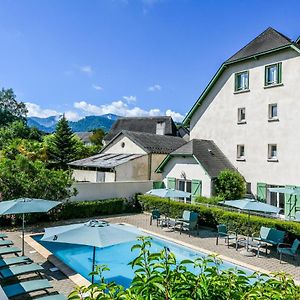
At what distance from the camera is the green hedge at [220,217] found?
14.9 m

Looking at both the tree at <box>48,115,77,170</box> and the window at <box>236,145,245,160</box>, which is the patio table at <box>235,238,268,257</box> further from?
the tree at <box>48,115,77,170</box>

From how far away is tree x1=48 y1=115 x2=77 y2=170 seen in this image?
4597cm

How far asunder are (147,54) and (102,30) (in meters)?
5.46

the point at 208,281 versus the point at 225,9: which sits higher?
the point at 225,9

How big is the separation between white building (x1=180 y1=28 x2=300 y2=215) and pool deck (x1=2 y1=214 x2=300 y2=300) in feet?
24.5

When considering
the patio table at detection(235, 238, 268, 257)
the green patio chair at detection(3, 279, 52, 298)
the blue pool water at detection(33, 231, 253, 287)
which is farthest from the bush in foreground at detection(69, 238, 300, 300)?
the patio table at detection(235, 238, 268, 257)

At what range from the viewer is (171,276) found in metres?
2.94

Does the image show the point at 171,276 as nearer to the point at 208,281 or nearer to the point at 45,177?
the point at 208,281

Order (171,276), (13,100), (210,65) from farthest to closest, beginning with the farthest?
(13,100)
(210,65)
(171,276)

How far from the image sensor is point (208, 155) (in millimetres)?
24938

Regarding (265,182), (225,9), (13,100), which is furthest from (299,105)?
(13,100)

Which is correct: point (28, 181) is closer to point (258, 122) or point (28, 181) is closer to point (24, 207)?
point (24, 207)

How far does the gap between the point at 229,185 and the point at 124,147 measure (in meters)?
14.3

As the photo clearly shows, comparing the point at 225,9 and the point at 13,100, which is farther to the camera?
the point at 13,100
